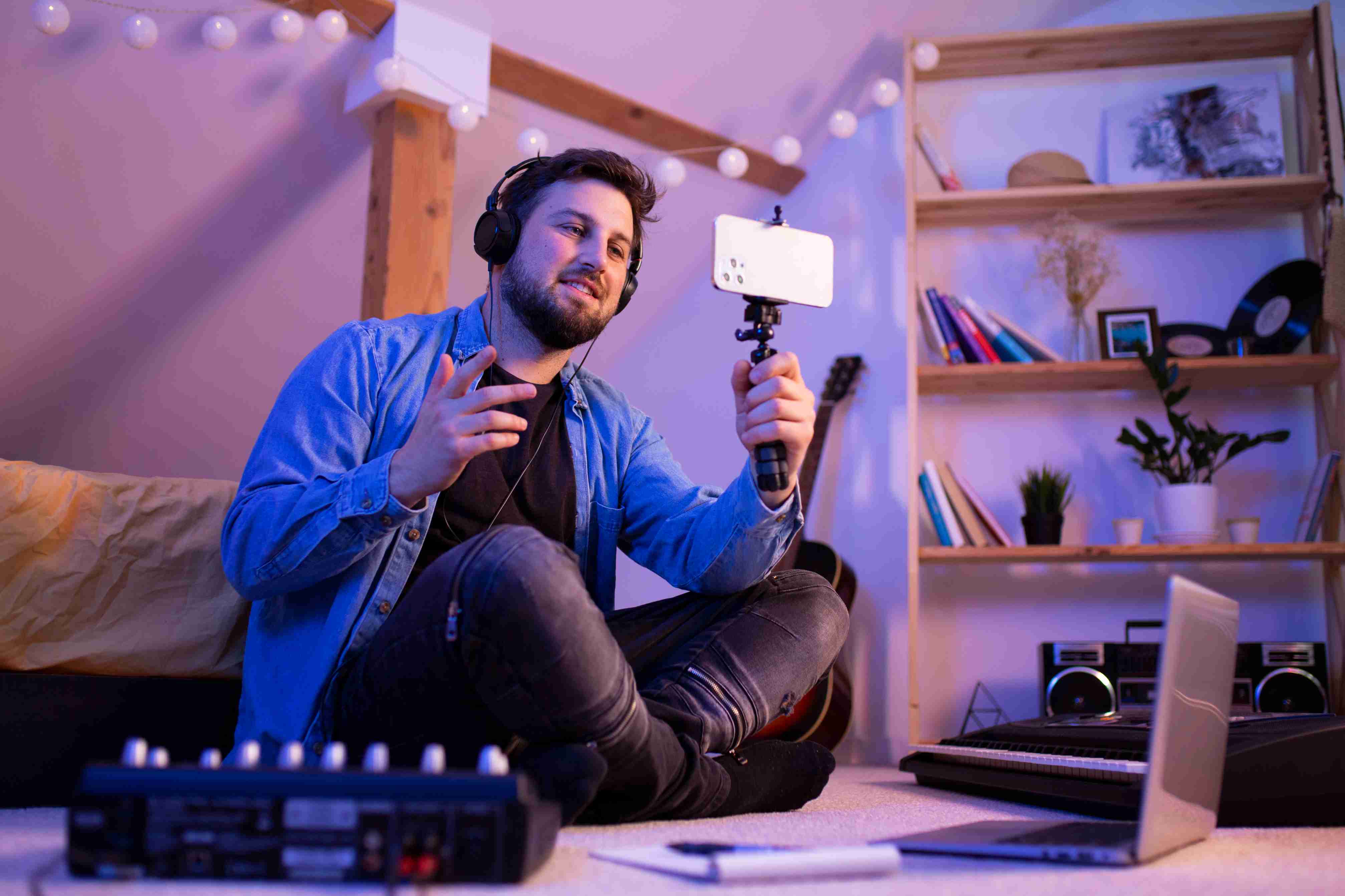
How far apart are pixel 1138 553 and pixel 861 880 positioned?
2023 mm

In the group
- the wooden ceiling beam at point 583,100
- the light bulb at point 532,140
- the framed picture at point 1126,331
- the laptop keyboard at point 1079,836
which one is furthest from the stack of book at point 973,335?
the laptop keyboard at point 1079,836

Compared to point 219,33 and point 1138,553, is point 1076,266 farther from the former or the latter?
point 219,33

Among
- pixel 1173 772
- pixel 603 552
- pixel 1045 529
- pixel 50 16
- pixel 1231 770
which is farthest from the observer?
pixel 1045 529

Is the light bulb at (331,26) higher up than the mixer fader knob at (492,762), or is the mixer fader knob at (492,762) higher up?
the light bulb at (331,26)

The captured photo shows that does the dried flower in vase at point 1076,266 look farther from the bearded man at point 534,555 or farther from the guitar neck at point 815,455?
the bearded man at point 534,555

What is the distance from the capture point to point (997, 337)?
2814mm

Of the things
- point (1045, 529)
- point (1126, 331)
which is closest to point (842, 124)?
point (1126, 331)

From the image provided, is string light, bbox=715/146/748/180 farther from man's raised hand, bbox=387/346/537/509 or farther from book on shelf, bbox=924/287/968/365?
man's raised hand, bbox=387/346/537/509

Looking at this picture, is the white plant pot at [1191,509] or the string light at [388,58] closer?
the string light at [388,58]

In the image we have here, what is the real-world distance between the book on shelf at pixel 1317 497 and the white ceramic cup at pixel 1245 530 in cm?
11

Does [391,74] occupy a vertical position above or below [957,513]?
above

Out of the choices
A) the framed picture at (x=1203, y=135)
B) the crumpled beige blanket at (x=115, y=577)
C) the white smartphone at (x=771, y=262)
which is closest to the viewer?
the white smartphone at (x=771, y=262)

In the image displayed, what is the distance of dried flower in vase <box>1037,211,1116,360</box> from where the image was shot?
282 centimetres

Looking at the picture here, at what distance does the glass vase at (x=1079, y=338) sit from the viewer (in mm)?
2840
